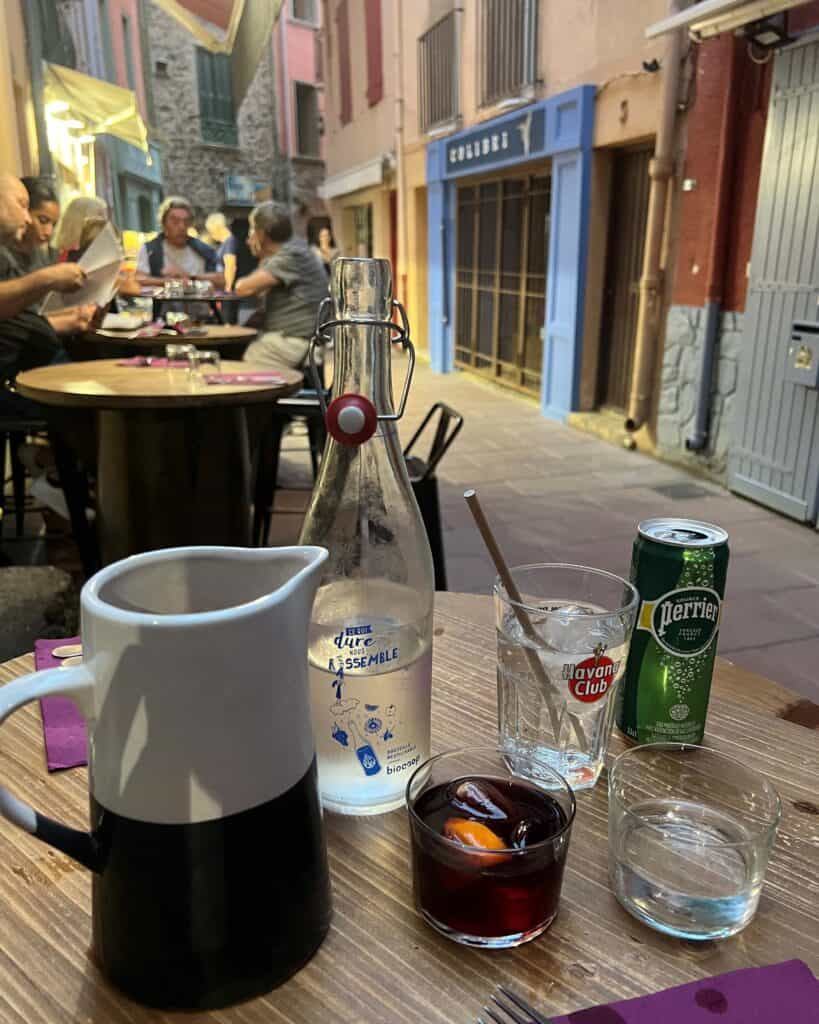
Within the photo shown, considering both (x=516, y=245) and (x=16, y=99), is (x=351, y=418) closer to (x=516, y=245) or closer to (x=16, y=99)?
(x=16, y=99)

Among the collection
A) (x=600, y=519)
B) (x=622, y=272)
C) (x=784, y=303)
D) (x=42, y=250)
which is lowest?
(x=600, y=519)

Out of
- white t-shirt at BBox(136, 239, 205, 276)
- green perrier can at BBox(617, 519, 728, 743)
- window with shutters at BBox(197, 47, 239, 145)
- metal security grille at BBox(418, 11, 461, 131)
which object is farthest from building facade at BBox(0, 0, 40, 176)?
metal security grille at BBox(418, 11, 461, 131)

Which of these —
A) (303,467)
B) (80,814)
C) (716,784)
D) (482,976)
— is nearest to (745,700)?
(716,784)

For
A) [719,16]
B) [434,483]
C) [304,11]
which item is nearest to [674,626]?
[434,483]

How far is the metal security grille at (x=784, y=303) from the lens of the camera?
3.40 m

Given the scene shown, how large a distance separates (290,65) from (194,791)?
26.2 ft

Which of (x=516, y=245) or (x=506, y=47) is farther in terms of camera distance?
(x=516, y=245)

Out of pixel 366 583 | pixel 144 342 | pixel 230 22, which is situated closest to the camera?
pixel 366 583

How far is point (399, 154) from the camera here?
8578mm

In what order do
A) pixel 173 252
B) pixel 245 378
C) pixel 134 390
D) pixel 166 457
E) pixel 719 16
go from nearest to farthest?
pixel 134 390 → pixel 166 457 → pixel 245 378 → pixel 719 16 → pixel 173 252

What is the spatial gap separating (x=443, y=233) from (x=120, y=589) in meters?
8.06

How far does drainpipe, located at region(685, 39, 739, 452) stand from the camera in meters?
3.87

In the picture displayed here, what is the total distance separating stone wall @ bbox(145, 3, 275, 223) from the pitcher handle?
167 inches

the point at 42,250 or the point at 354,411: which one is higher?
the point at 42,250
